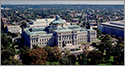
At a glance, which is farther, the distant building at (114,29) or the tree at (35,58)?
the distant building at (114,29)

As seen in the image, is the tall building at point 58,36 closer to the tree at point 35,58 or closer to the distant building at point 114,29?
the tree at point 35,58

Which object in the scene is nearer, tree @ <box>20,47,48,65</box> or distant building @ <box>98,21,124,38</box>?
tree @ <box>20,47,48,65</box>

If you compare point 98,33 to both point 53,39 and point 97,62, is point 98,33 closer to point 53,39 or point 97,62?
point 53,39

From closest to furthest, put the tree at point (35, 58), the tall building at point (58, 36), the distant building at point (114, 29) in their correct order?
the tree at point (35, 58)
the tall building at point (58, 36)
the distant building at point (114, 29)

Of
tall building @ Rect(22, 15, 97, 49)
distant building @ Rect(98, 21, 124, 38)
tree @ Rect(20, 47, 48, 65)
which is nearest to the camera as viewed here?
tree @ Rect(20, 47, 48, 65)

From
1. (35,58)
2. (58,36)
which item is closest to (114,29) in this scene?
(58,36)

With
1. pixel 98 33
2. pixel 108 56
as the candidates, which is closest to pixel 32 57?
pixel 108 56

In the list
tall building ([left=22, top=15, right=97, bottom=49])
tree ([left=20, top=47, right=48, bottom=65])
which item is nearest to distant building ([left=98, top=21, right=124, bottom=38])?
tall building ([left=22, top=15, right=97, bottom=49])

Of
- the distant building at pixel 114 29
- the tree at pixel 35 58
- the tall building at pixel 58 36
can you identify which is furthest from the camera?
the distant building at pixel 114 29

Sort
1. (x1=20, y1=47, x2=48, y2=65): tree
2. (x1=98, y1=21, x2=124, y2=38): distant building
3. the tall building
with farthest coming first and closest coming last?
(x1=98, y1=21, x2=124, y2=38): distant building
the tall building
(x1=20, y1=47, x2=48, y2=65): tree

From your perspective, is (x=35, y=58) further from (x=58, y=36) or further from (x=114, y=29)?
(x=114, y=29)

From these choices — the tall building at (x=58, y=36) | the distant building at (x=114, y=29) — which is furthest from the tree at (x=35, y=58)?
the distant building at (x=114, y=29)

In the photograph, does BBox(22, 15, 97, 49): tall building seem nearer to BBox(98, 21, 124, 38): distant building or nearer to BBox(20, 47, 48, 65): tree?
BBox(20, 47, 48, 65): tree
